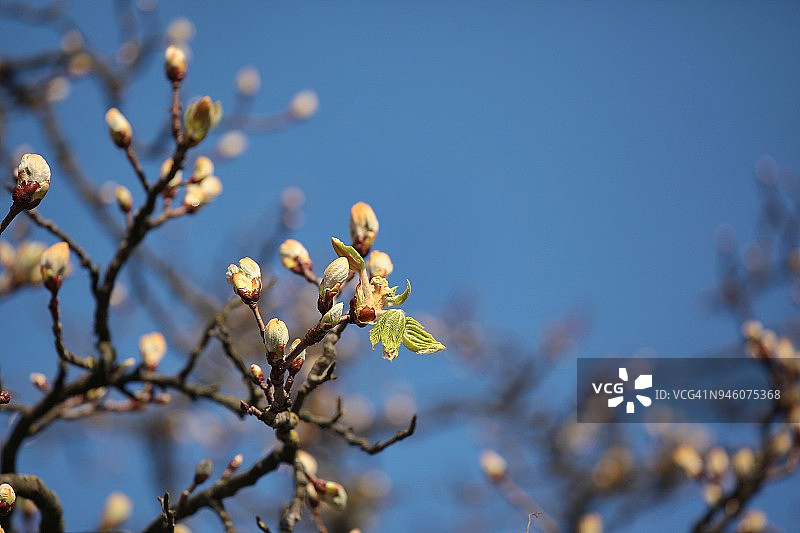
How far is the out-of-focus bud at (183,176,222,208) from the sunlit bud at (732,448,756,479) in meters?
2.44

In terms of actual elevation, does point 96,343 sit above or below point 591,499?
above

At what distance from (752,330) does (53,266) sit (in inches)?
121

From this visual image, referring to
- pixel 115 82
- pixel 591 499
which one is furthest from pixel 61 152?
Result: pixel 591 499

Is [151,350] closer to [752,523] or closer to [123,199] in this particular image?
[123,199]

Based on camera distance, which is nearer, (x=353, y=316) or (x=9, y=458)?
(x=353, y=316)

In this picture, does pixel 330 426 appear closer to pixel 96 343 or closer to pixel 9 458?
pixel 96 343

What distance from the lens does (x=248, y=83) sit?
4.61 metres

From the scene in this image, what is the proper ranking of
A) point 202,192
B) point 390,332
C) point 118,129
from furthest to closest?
point 202,192 < point 118,129 < point 390,332

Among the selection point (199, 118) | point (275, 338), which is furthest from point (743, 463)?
point (199, 118)

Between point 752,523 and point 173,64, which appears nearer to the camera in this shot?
point 173,64

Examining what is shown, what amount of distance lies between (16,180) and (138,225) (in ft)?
1.41

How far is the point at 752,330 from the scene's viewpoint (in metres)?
3.32

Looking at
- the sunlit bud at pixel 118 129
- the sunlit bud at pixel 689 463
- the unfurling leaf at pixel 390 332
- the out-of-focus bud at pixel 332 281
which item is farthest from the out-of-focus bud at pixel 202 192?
the sunlit bud at pixel 689 463

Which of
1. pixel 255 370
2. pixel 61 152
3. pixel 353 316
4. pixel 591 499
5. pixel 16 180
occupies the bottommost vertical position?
pixel 591 499
